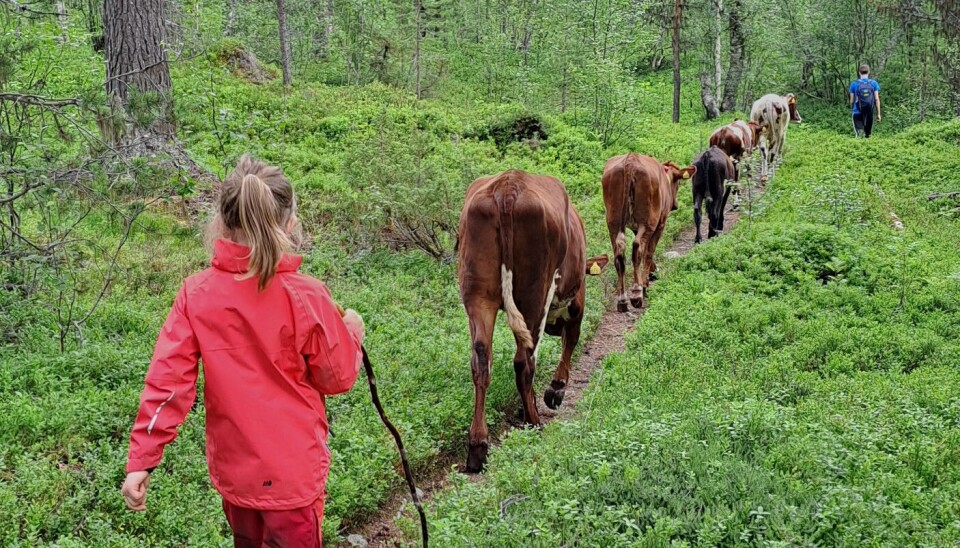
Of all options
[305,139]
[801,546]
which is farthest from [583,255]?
[305,139]

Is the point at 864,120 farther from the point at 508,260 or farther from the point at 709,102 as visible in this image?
the point at 508,260

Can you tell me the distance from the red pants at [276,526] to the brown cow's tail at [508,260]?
3.16 meters

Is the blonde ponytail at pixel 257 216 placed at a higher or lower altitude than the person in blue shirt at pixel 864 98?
higher

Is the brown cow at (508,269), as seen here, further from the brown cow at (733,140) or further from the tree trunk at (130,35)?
the brown cow at (733,140)

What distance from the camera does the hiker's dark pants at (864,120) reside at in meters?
22.0

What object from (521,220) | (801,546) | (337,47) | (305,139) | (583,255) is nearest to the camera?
(801,546)

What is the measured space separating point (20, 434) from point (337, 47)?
855 inches

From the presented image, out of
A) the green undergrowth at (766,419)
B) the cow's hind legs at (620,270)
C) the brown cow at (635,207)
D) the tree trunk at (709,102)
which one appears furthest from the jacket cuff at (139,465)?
the tree trunk at (709,102)

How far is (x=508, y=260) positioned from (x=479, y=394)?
1113 millimetres

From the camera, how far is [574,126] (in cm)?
2009

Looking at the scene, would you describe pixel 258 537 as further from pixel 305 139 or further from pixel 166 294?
pixel 305 139

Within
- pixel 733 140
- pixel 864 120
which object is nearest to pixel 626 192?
pixel 733 140

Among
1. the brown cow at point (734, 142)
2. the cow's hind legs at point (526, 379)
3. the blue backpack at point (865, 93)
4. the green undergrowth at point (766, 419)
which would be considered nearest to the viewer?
the green undergrowth at point (766, 419)

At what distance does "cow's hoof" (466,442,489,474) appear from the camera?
6047mm
